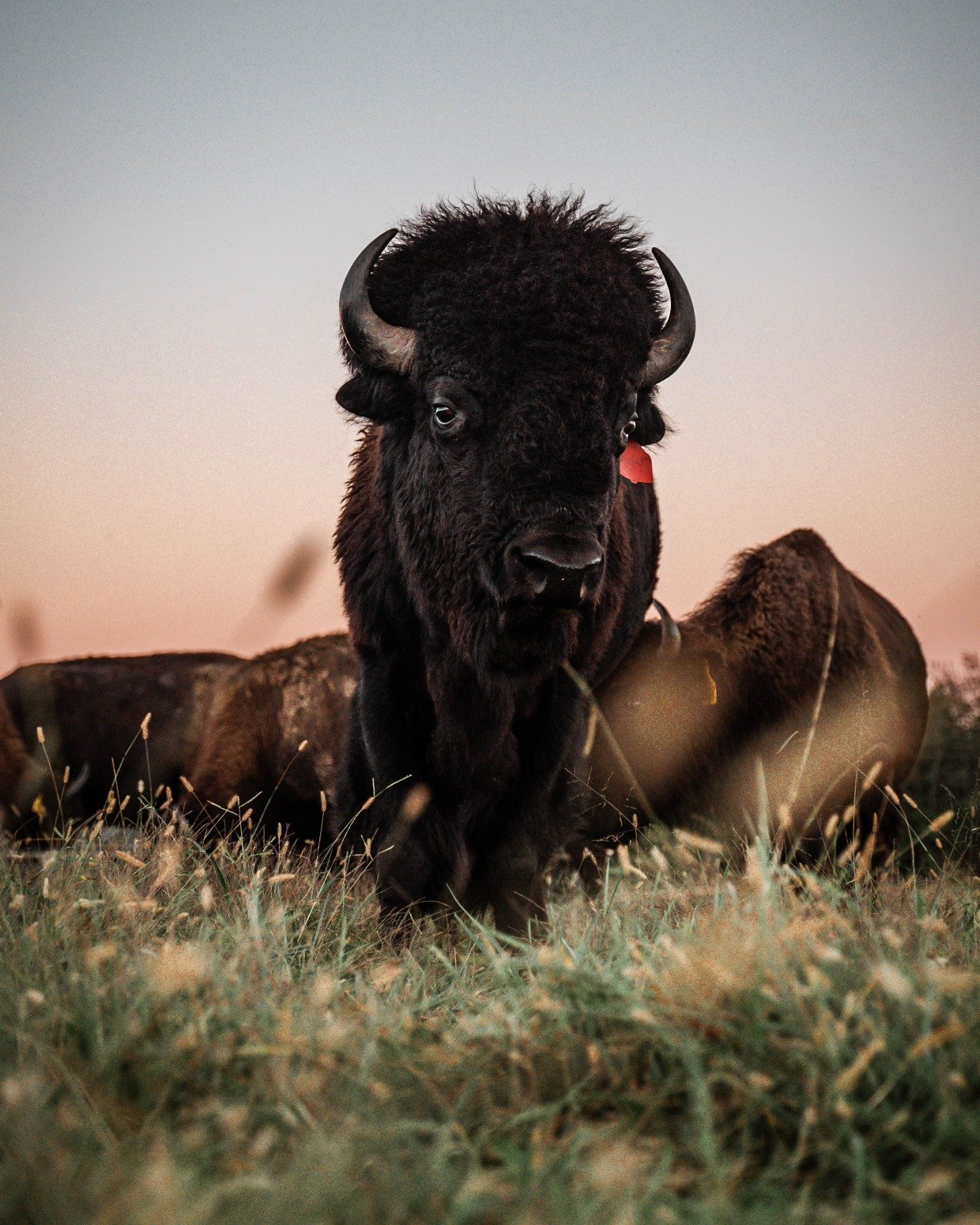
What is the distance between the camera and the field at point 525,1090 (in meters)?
1.60

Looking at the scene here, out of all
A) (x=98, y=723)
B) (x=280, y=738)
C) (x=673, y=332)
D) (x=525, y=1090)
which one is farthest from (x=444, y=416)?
(x=98, y=723)

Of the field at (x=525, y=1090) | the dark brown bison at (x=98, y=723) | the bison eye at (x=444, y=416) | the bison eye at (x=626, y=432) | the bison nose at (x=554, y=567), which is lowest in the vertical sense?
the dark brown bison at (x=98, y=723)

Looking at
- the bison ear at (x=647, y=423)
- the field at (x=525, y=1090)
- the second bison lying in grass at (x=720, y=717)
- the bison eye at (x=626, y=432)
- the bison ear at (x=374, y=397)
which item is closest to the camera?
the field at (x=525, y=1090)

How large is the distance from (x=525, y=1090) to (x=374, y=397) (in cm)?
306

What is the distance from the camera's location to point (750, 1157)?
183cm

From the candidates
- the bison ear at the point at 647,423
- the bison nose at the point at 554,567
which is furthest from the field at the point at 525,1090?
the bison ear at the point at 647,423

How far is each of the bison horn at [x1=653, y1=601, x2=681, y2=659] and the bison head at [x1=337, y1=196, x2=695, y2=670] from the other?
67.6 inches

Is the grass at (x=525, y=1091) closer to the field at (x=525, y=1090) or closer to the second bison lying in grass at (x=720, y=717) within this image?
the field at (x=525, y=1090)

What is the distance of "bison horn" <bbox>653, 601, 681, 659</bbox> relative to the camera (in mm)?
6031

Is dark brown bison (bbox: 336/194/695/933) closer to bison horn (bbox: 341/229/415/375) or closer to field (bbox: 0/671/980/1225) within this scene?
bison horn (bbox: 341/229/415/375)

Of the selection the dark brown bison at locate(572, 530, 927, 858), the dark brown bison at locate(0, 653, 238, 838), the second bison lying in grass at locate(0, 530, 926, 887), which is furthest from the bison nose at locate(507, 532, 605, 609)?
the dark brown bison at locate(0, 653, 238, 838)

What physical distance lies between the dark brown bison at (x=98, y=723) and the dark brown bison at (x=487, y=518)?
443cm

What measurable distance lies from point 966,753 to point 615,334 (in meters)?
8.55

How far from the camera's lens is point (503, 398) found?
13.0ft
